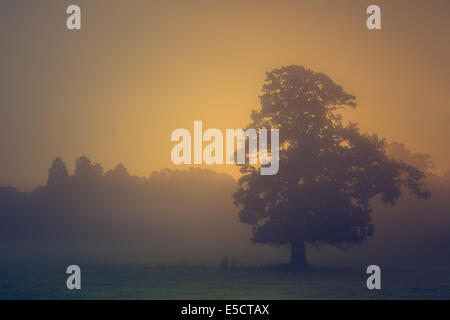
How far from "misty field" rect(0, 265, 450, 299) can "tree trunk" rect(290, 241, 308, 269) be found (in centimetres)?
90

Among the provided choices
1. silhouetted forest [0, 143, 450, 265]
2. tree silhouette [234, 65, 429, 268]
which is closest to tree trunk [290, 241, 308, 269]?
tree silhouette [234, 65, 429, 268]

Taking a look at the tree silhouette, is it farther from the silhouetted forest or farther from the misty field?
the silhouetted forest

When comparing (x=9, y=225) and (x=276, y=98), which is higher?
(x=276, y=98)

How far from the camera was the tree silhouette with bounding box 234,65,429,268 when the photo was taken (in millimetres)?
41812

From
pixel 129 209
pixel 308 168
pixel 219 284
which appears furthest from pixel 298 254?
pixel 129 209

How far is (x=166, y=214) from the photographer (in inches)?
5207

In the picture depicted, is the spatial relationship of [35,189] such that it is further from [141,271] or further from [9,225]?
[141,271]

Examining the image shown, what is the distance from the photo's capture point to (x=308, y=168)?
42.2 m

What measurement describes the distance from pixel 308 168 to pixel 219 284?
43.0ft

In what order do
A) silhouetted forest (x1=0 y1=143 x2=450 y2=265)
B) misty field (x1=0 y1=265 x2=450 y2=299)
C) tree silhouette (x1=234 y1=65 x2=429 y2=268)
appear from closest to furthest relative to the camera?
misty field (x1=0 y1=265 x2=450 y2=299)
tree silhouette (x1=234 y1=65 x2=429 y2=268)
silhouetted forest (x1=0 y1=143 x2=450 y2=265)

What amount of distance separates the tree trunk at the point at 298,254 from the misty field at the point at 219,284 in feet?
2.94

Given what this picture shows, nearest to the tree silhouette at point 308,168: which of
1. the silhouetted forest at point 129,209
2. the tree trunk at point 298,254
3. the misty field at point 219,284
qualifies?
the tree trunk at point 298,254

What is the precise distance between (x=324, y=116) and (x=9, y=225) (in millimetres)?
99770
